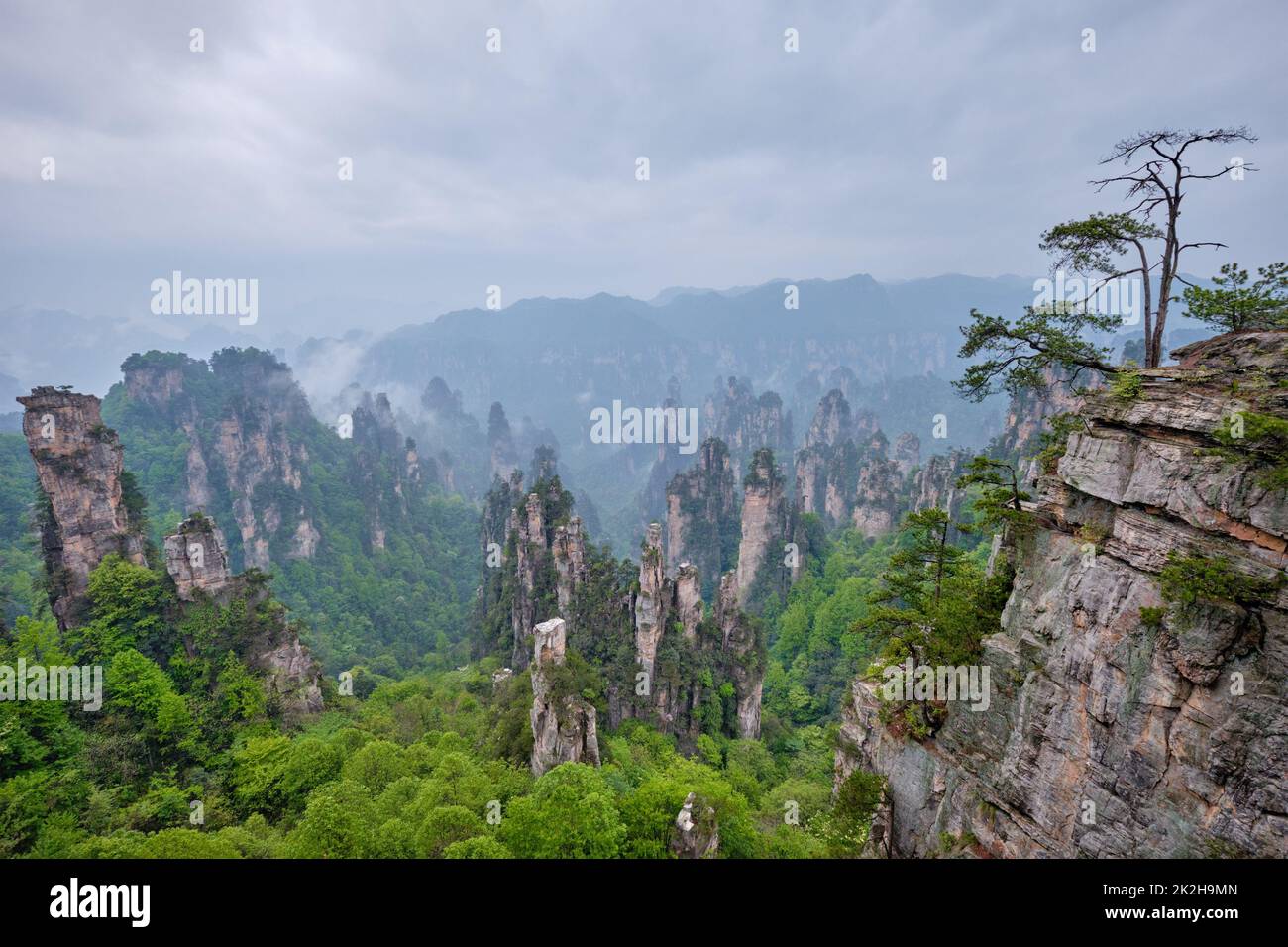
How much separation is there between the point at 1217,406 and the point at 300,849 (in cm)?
2183

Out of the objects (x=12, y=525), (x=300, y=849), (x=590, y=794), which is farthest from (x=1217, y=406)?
(x=12, y=525)

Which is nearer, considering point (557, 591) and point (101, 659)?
point (101, 659)

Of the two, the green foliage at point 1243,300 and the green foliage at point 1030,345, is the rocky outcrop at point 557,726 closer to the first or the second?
the green foliage at point 1030,345

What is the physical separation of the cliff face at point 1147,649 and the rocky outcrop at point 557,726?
1433cm

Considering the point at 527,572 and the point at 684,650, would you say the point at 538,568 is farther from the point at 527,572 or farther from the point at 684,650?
the point at 684,650

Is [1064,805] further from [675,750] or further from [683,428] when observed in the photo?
[683,428]

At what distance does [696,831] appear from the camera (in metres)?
16.4

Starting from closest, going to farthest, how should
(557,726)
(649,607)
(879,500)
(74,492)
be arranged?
(557,726), (74,492), (649,607), (879,500)

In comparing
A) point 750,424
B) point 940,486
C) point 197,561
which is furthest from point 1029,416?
point 750,424

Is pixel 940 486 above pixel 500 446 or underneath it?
underneath

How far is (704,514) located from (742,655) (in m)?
42.7

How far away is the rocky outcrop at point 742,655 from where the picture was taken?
3847 cm

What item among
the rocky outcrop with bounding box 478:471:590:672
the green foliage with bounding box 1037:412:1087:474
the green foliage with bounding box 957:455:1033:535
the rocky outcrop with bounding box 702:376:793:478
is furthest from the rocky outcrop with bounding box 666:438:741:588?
the green foliage with bounding box 1037:412:1087:474
